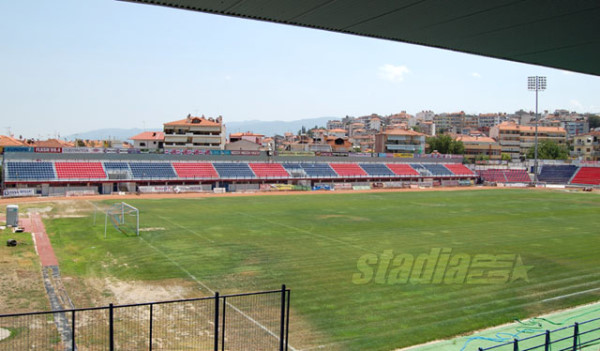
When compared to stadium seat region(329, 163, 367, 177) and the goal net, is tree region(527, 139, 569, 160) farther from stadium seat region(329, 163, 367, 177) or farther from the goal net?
the goal net

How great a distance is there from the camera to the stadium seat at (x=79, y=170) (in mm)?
56691

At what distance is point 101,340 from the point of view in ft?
45.2

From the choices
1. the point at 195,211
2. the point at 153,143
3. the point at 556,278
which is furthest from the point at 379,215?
the point at 153,143

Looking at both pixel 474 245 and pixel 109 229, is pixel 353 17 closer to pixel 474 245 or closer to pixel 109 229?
pixel 474 245

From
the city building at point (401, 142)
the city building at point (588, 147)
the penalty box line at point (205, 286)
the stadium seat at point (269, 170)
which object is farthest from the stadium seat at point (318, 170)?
the city building at point (588, 147)

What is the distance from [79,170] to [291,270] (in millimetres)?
45673

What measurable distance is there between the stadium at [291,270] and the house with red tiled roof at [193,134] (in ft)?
129

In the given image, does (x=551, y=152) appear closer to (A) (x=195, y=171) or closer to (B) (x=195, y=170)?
(B) (x=195, y=170)

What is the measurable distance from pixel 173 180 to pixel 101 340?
5050 centimetres

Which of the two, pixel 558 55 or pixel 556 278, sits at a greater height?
pixel 558 55

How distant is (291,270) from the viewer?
22.5m

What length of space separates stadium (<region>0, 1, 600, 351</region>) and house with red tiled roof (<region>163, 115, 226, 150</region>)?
39.3 m

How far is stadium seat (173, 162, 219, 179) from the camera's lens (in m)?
65.2

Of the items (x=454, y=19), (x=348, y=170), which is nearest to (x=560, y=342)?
(x=454, y=19)
